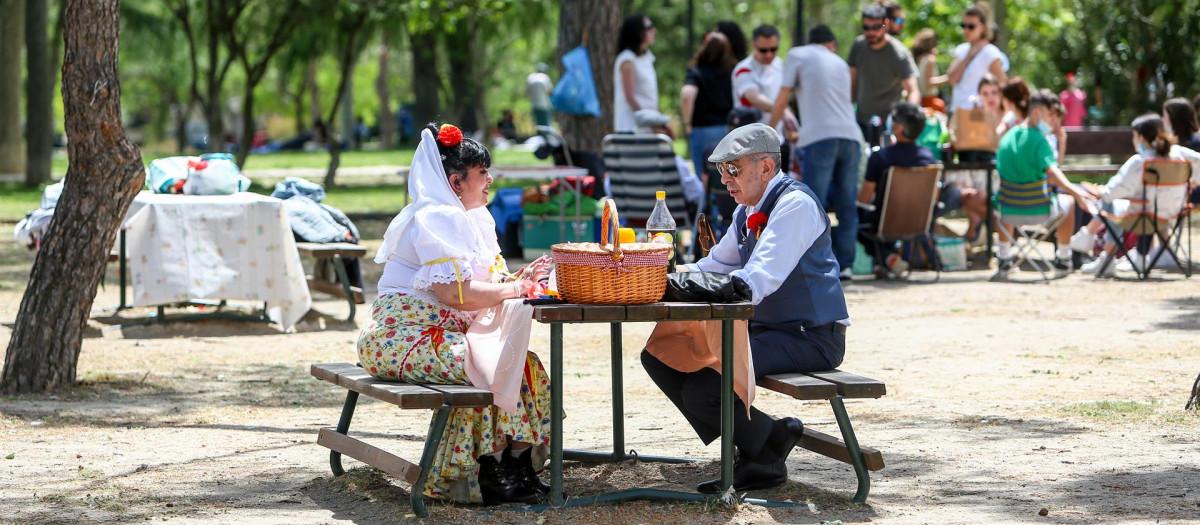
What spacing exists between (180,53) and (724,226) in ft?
120

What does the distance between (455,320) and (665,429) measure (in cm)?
155

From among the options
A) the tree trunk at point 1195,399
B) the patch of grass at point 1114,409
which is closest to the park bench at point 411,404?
the patch of grass at point 1114,409

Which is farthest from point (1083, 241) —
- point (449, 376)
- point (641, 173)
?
→ point (449, 376)

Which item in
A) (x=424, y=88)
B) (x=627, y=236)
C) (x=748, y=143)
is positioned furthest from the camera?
(x=424, y=88)

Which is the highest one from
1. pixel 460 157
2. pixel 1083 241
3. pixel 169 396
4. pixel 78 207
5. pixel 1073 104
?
pixel 1073 104

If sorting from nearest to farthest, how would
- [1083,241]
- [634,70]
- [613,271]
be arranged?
[613,271] → [1083,241] → [634,70]

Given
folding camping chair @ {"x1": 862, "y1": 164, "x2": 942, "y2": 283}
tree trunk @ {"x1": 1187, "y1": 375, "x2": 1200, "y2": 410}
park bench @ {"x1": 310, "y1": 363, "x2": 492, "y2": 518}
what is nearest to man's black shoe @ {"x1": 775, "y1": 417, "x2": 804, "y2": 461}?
park bench @ {"x1": 310, "y1": 363, "x2": 492, "y2": 518}

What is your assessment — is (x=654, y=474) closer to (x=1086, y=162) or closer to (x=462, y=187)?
(x=462, y=187)

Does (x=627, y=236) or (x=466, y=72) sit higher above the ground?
(x=466, y=72)

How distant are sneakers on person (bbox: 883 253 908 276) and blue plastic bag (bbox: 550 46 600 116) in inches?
142

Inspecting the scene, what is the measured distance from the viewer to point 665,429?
20.5ft

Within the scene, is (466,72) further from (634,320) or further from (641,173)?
(634,320)

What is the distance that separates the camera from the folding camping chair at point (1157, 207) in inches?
435

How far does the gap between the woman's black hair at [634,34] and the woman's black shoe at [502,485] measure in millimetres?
8141
